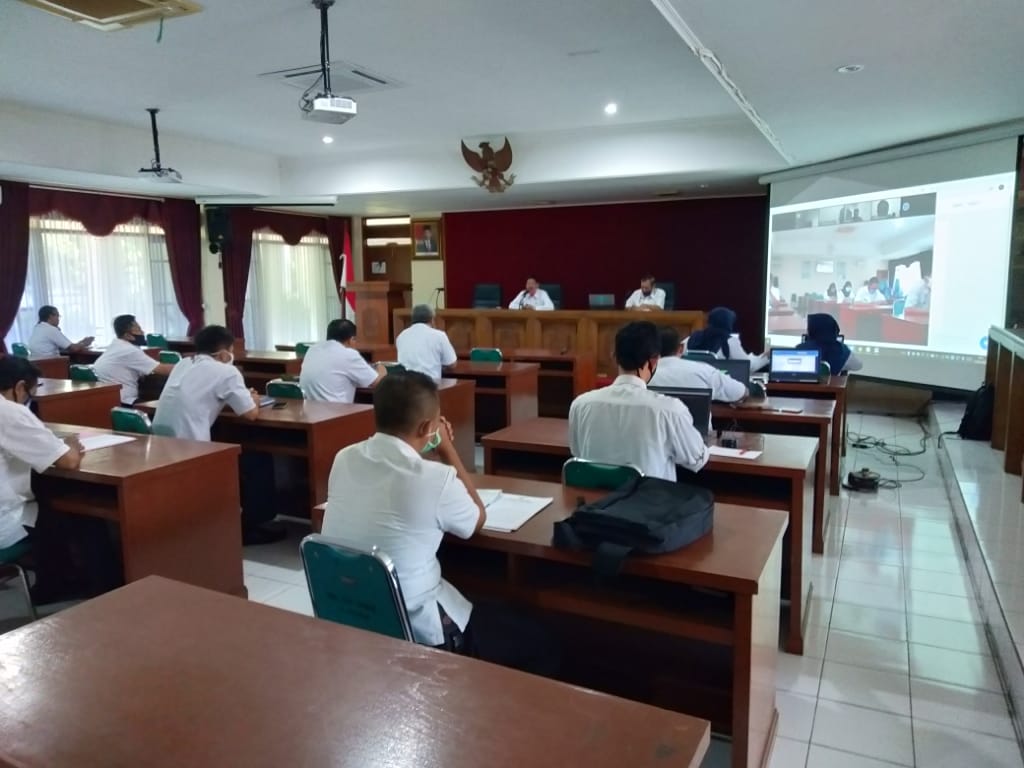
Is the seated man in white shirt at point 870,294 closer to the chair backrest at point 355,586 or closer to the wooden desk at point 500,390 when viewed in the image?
the wooden desk at point 500,390

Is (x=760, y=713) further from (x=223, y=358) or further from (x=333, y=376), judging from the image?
(x=333, y=376)

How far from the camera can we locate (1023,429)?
4559mm

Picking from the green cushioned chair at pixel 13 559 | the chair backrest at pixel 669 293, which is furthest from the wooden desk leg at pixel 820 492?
the chair backrest at pixel 669 293

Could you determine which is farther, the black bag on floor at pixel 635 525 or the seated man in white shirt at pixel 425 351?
the seated man in white shirt at pixel 425 351

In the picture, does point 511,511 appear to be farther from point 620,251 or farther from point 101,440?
point 620,251

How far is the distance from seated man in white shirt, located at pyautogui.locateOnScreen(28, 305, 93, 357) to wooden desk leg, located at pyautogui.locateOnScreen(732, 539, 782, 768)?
7571 millimetres

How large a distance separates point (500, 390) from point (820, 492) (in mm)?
3013

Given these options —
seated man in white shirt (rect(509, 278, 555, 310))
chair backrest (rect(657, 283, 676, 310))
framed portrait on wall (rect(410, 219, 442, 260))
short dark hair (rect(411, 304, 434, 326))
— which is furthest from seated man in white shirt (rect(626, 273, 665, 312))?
framed portrait on wall (rect(410, 219, 442, 260))

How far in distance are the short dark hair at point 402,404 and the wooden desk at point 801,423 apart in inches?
95.3

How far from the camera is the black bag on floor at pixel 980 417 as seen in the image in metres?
5.40

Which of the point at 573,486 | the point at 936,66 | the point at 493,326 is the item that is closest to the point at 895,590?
the point at 573,486

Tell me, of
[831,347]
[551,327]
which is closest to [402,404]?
[831,347]

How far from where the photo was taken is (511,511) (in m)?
2.20

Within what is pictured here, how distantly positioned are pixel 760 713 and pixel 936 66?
3.63 m
